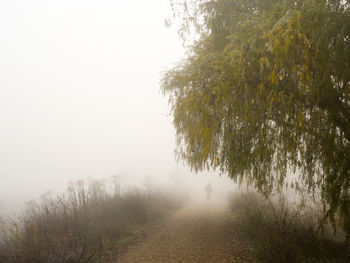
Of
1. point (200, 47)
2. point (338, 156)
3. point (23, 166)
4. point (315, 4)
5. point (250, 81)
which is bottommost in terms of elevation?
point (23, 166)

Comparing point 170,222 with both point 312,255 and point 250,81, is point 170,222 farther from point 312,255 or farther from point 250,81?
point 250,81

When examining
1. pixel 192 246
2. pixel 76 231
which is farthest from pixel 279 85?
pixel 76 231

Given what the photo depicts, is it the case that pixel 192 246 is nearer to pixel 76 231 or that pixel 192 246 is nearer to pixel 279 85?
pixel 76 231

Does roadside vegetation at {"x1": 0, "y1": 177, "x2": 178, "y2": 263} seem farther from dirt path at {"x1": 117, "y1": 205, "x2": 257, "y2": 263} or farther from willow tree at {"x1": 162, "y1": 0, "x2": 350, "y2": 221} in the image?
willow tree at {"x1": 162, "y1": 0, "x2": 350, "y2": 221}

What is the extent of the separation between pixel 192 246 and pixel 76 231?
347 cm

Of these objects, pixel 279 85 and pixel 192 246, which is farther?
pixel 192 246

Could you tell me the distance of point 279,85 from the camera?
13.0 feet

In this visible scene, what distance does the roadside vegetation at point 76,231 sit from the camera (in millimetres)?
4957

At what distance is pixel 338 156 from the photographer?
3814 mm

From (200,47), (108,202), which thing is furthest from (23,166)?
(200,47)

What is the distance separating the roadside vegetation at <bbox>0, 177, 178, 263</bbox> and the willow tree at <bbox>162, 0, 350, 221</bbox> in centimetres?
423

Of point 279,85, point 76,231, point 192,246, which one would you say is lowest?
point 192,246

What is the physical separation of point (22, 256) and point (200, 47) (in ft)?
21.6

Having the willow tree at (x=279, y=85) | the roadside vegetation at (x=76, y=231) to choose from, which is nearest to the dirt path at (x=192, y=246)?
the roadside vegetation at (x=76, y=231)
